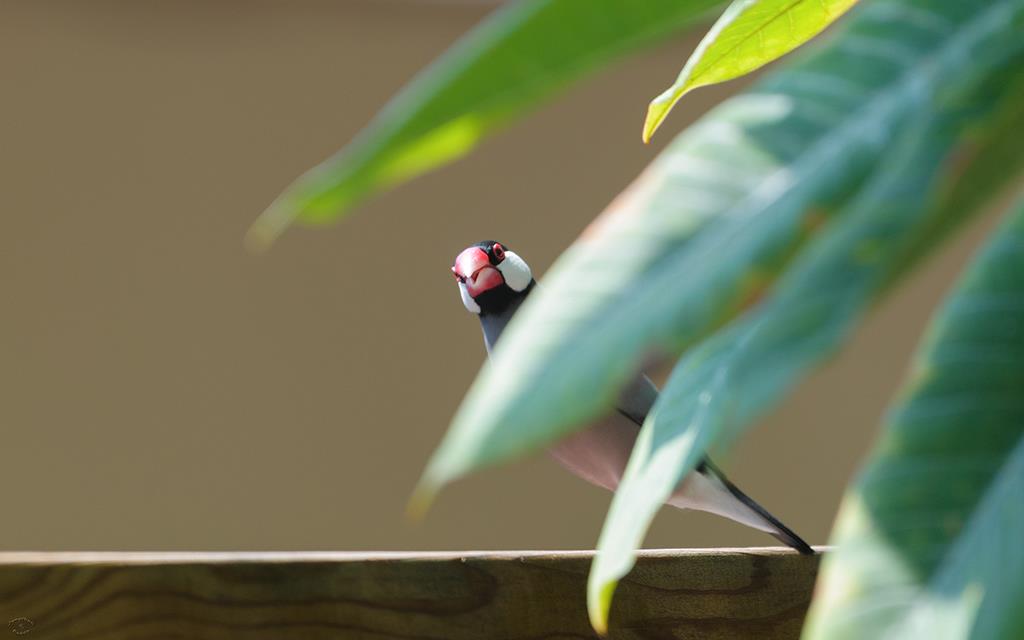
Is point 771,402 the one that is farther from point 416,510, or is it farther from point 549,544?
point 549,544

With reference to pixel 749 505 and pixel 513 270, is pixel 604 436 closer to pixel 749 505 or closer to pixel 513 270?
pixel 749 505

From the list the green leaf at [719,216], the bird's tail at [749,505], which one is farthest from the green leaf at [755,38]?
the bird's tail at [749,505]

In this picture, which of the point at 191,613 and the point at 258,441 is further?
the point at 258,441

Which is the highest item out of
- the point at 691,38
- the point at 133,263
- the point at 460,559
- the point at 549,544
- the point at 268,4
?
the point at 268,4

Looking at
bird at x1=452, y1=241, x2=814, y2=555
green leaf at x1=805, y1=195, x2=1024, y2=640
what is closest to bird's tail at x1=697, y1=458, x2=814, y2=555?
bird at x1=452, y1=241, x2=814, y2=555

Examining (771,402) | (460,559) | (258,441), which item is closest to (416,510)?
(771,402)

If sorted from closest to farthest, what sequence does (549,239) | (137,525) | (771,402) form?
(771,402), (137,525), (549,239)

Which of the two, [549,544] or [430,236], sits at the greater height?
[430,236]
